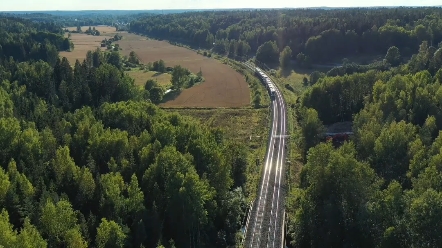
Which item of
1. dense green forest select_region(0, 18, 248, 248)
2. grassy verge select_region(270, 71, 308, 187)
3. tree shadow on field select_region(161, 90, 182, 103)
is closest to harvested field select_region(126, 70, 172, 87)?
tree shadow on field select_region(161, 90, 182, 103)

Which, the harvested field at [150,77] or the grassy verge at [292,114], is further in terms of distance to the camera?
the harvested field at [150,77]

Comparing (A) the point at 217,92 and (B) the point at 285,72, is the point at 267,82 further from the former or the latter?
(B) the point at 285,72

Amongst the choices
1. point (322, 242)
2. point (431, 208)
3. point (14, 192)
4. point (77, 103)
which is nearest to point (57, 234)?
point (14, 192)

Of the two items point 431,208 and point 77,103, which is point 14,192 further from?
point 77,103

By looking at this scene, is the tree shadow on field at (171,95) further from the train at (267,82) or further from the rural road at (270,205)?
the rural road at (270,205)

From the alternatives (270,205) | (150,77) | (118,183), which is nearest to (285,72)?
(150,77)

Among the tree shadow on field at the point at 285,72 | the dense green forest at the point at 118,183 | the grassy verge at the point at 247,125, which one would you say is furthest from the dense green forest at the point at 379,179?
the tree shadow on field at the point at 285,72
